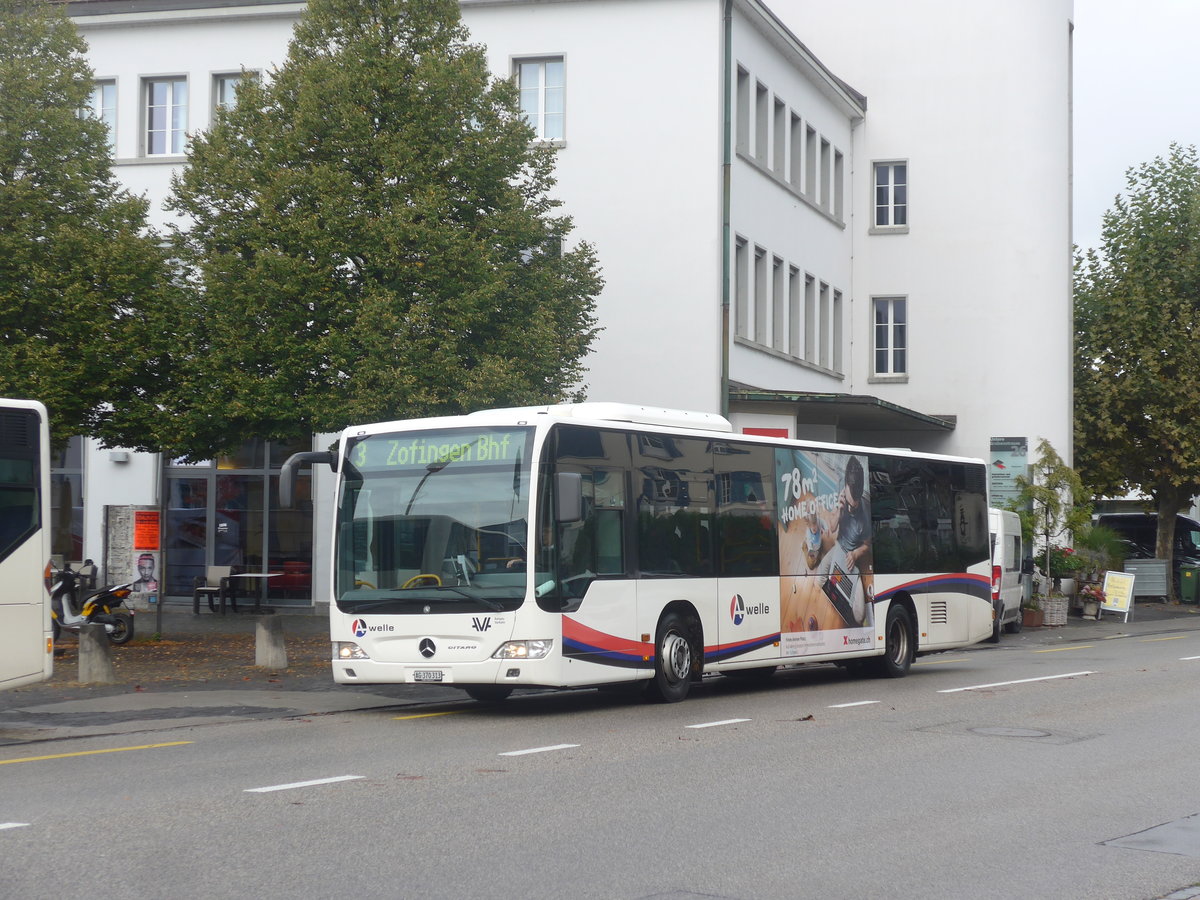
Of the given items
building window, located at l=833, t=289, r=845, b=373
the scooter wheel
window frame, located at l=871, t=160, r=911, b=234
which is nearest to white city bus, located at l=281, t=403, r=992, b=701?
the scooter wheel

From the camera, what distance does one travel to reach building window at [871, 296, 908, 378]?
4156cm

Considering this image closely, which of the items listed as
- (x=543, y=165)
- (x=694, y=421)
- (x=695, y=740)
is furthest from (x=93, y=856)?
(x=543, y=165)

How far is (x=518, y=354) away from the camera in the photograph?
21.5 metres

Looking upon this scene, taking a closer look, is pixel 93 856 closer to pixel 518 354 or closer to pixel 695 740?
pixel 695 740

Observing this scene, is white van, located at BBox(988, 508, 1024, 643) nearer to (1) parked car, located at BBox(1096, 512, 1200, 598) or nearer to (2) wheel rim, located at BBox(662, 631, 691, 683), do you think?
(2) wheel rim, located at BBox(662, 631, 691, 683)

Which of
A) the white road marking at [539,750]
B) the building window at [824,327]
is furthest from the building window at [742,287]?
the white road marking at [539,750]

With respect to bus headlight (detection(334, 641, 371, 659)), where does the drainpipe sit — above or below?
above

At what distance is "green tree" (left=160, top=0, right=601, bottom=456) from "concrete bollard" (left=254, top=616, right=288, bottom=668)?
281 centimetres

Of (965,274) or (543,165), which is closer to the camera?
(543,165)

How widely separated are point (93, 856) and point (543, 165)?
17.1m

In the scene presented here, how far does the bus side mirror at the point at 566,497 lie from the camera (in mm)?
14211

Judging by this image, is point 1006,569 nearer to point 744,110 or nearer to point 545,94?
point 744,110

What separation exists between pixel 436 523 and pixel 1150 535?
37.7 meters

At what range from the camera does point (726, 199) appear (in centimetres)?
3061
